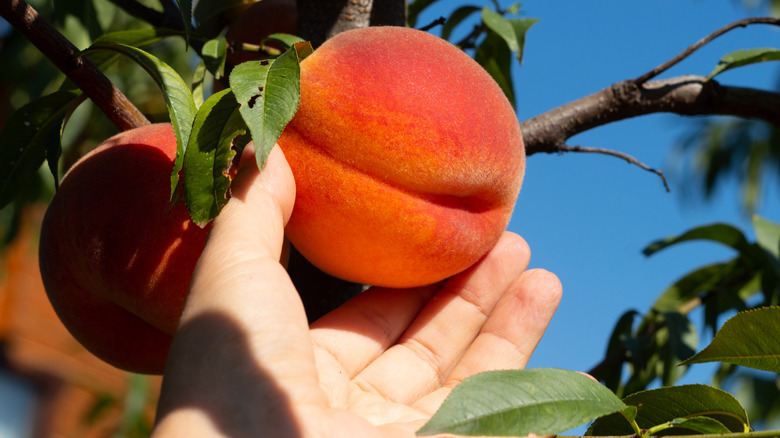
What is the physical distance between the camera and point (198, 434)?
0.45 m

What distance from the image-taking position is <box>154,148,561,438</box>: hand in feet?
1.53

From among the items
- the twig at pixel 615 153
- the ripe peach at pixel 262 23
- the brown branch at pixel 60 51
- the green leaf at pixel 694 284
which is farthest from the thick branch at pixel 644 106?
the brown branch at pixel 60 51

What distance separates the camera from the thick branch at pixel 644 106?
916 mm

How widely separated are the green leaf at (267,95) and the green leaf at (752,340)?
402 mm

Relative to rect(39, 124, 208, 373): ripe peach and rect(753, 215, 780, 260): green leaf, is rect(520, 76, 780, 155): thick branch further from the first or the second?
rect(39, 124, 208, 373): ripe peach

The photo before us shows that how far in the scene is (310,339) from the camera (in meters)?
0.51

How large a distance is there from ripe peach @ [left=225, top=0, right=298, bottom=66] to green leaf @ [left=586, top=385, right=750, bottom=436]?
78 cm

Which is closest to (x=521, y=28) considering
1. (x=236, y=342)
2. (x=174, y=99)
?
(x=174, y=99)

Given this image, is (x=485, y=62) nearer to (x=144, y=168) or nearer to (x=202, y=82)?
(x=202, y=82)

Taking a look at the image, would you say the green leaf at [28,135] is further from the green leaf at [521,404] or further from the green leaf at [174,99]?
the green leaf at [521,404]

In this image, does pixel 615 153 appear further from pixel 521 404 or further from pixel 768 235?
pixel 521 404

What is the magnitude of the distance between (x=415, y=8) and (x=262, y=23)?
277mm

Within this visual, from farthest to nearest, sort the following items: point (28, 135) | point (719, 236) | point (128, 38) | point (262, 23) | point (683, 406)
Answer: point (719, 236), point (262, 23), point (128, 38), point (28, 135), point (683, 406)

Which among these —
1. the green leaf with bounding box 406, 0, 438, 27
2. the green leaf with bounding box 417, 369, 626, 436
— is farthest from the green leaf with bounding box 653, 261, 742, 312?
the green leaf with bounding box 417, 369, 626, 436
